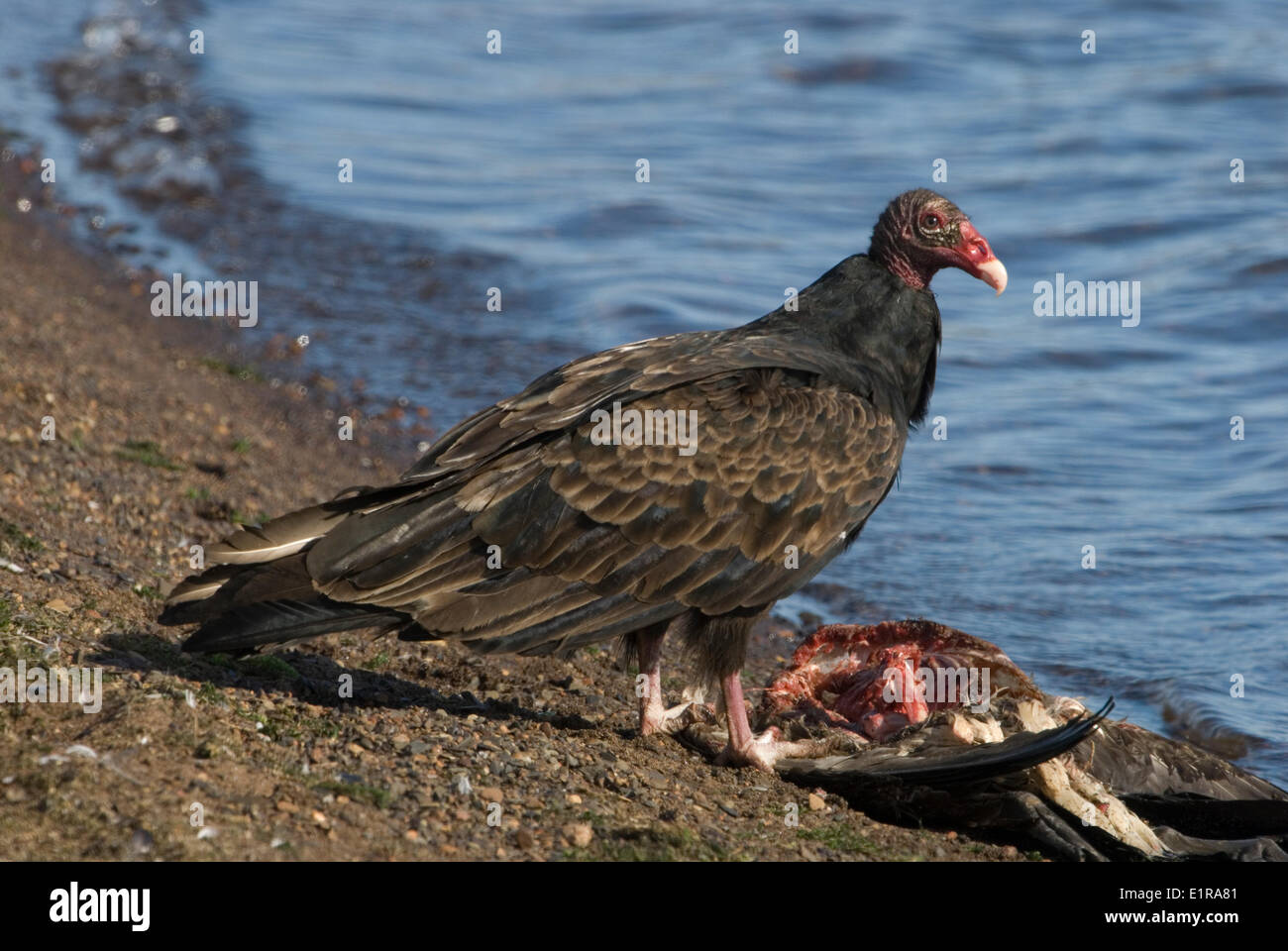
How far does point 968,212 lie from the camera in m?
13.3

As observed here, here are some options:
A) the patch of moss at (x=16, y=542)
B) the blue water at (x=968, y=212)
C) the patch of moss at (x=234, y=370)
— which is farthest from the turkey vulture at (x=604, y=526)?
the patch of moss at (x=234, y=370)

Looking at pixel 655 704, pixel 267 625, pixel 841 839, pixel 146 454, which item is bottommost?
pixel 841 839

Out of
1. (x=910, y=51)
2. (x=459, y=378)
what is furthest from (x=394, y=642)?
(x=910, y=51)

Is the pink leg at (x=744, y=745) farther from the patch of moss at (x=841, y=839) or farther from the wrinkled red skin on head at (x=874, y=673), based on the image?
the patch of moss at (x=841, y=839)

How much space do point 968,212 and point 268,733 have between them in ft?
32.9

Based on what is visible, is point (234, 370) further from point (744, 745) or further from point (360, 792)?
point (360, 792)

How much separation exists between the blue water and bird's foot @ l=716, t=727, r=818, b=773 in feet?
7.05

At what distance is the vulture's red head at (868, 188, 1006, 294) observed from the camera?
6.02 metres

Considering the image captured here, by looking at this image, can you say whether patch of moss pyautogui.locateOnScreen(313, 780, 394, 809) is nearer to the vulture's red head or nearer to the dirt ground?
the dirt ground

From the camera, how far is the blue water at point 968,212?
25.8 ft

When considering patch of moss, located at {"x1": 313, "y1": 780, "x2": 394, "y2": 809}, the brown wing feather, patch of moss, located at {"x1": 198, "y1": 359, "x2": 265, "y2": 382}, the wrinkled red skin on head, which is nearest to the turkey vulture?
the brown wing feather

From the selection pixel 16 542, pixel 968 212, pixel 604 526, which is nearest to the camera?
pixel 604 526

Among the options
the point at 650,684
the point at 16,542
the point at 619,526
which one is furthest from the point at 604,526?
the point at 16,542

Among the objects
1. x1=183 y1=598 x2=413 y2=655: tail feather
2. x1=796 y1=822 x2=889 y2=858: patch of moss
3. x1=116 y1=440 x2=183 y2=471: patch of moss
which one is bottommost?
x1=796 y1=822 x2=889 y2=858: patch of moss
